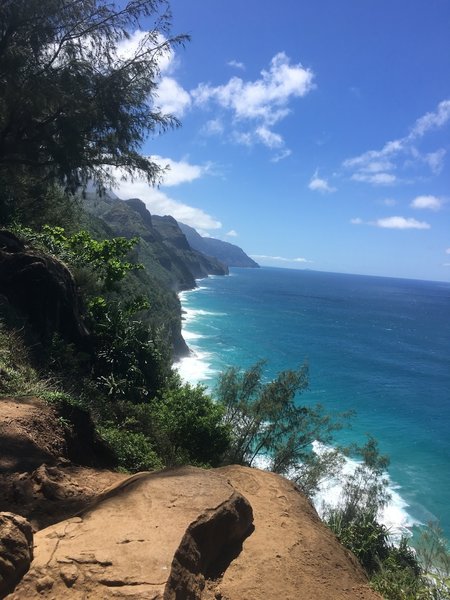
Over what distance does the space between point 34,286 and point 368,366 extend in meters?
65.0

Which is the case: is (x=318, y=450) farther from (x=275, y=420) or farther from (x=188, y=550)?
(x=188, y=550)

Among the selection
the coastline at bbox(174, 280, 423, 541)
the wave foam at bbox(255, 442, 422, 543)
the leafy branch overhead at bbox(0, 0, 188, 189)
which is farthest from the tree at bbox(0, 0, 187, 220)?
the wave foam at bbox(255, 442, 422, 543)

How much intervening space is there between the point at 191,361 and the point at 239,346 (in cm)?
1524

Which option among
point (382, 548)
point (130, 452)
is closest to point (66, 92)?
point (130, 452)

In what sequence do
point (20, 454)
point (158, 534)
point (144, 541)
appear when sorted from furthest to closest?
point (20, 454) < point (158, 534) < point (144, 541)

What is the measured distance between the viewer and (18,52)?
46.4 ft

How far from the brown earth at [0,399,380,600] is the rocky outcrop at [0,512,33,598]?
8 centimetres

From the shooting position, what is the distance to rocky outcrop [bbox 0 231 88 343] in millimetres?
11133

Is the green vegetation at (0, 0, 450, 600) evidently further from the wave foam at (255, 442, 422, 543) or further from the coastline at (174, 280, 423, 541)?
the wave foam at (255, 442, 422, 543)

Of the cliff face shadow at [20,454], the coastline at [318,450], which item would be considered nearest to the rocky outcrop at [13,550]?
the cliff face shadow at [20,454]

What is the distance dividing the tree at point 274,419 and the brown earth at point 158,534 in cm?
1895

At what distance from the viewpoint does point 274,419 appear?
25.4 meters

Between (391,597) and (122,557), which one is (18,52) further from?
(391,597)

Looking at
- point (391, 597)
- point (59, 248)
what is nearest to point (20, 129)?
point (59, 248)
